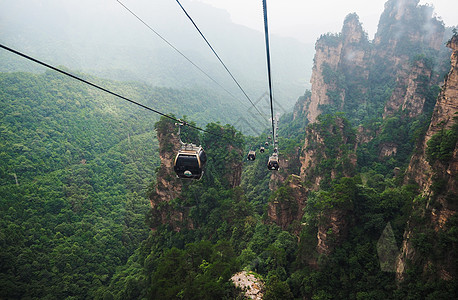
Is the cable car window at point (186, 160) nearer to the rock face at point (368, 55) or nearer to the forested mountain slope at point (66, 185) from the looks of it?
the forested mountain slope at point (66, 185)

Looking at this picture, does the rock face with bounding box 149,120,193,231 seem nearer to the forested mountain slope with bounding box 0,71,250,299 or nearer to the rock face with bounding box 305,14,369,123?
the forested mountain slope with bounding box 0,71,250,299

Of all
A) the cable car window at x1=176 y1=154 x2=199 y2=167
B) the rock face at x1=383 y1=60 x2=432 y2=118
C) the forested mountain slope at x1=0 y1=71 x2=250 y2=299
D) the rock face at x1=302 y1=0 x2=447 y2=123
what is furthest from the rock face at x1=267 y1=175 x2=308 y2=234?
the rock face at x1=302 y1=0 x2=447 y2=123

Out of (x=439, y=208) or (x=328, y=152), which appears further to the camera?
(x=328, y=152)

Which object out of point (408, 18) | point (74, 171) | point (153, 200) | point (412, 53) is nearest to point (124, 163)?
point (74, 171)

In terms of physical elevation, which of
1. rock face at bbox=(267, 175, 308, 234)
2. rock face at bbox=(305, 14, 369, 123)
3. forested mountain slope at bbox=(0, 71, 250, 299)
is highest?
rock face at bbox=(305, 14, 369, 123)

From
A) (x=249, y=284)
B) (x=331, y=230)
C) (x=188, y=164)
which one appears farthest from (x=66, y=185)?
(x=331, y=230)

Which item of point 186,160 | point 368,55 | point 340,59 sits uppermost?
point 368,55

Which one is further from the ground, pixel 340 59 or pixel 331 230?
pixel 340 59

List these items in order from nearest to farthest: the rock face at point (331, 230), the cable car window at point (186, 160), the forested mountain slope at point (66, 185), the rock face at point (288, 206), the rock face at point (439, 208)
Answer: the cable car window at point (186, 160) < the rock face at point (439, 208) < the rock face at point (331, 230) < the rock face at point (288, 206) < the forested mountain slope at point (66, 185)

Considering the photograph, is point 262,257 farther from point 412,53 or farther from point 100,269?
point 412,53

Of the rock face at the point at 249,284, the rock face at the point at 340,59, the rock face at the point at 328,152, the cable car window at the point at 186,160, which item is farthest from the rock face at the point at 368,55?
the cable car window at the point at 186,160

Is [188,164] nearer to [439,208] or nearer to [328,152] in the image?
[439,208]
